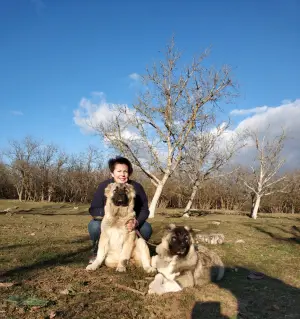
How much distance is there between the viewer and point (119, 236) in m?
5.75

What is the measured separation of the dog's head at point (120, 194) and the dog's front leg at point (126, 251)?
571mm

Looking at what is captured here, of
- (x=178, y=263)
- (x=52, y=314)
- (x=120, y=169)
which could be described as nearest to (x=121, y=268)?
(x=178, y=263)

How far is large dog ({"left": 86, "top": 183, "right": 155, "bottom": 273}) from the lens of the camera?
5719 mm

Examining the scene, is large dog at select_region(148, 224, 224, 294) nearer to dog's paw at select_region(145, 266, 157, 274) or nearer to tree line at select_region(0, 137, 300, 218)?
dog's paw at select_region(145, 266, 157, 274)

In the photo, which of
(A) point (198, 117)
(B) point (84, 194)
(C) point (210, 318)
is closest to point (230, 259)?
(C) point (210, 318)

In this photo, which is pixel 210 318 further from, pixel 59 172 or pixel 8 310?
pixel 59 172

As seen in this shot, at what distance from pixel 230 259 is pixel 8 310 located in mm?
5586

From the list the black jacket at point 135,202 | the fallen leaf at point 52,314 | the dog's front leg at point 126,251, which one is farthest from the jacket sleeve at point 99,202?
the fallen leaf at point 52,314

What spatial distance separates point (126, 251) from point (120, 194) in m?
1.04

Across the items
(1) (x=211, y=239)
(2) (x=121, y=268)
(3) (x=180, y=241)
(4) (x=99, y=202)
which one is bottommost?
(1) (x=211, y=239)

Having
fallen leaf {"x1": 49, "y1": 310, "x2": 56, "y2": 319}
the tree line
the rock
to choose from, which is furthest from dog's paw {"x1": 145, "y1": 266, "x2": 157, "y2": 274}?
the tree line

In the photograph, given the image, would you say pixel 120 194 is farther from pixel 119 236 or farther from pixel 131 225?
pixel 119 236

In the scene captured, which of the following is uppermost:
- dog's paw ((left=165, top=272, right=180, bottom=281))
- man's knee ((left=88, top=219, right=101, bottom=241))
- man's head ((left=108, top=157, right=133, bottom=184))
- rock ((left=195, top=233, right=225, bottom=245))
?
man's head ((left=108, top=157, right=133, bottom=184))

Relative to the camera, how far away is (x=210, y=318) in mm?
4184
